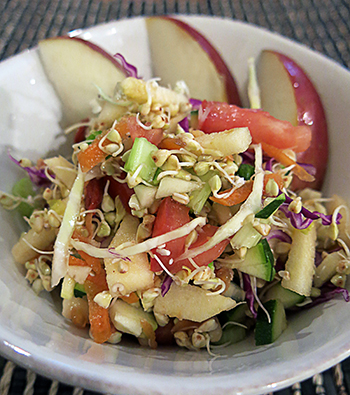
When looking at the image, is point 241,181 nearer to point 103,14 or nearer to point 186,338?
point 186,338

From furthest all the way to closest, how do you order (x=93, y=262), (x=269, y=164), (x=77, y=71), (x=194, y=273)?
(x=77, y=71)
(x=269, y=164)
(x=93, y=262)
(x=194, y=273)

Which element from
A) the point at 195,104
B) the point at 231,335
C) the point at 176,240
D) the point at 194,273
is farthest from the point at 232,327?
the point at 195,104

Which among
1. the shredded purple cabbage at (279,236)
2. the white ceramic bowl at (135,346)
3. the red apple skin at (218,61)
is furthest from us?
the red apple skin at (218,61)

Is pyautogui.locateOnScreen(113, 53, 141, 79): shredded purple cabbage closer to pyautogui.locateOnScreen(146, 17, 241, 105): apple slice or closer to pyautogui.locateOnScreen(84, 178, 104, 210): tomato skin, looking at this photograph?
pyautogui.locateOnScreen(146, 17, 241, 105): apple slice

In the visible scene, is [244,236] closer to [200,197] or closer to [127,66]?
[200,197]

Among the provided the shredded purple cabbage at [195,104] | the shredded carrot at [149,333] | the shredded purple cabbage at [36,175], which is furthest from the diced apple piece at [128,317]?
the shredded purple cabbage at [195,104]

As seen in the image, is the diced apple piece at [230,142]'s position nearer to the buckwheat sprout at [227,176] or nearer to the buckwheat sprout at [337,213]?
the buckwheat sprout at [227,176]
